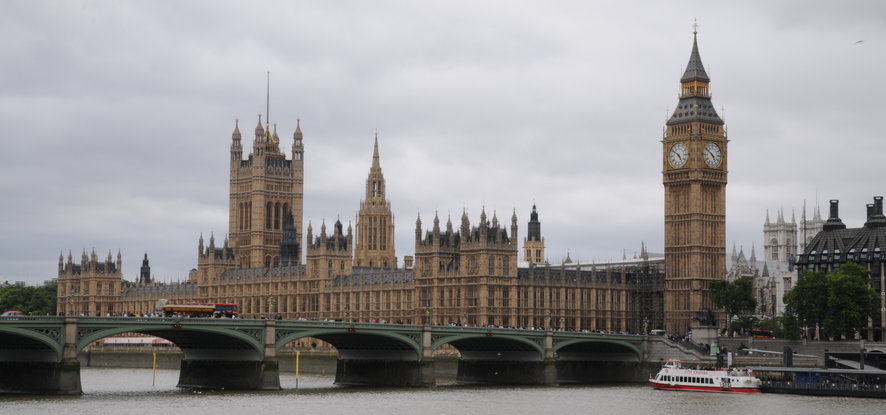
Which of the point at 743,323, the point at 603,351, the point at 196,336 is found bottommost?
the point at 603,351

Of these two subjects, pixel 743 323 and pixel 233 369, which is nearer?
pixel 233 369

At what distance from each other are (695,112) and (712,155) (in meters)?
4.47

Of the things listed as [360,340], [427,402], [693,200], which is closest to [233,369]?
[360,340]

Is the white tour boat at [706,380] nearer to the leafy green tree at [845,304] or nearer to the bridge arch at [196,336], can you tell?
the leafy green tree at [845,304]

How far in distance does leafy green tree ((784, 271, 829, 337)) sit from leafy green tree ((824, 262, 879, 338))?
53 centimetres

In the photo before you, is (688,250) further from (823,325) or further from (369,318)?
(369,318)

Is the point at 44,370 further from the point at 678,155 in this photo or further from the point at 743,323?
the point at 743,323

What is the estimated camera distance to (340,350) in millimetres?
109188

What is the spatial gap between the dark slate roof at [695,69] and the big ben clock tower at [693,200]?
3.7 inches

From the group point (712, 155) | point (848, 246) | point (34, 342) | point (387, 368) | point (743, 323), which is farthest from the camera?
point (743, 323)

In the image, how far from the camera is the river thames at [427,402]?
269ft

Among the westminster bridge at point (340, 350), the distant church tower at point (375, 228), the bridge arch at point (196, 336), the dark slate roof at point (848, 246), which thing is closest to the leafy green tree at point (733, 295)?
the dark slate roof at point (848, 246)

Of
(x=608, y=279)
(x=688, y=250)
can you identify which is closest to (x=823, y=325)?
(x=688, y=250)

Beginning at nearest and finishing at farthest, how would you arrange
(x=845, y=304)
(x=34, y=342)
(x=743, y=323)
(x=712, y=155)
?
(x=34, y=342)
(x=845, y=304)
(x=712, y=155)
(x=743, y=323)
